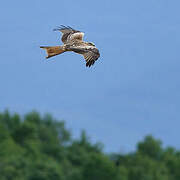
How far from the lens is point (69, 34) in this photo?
21594mm

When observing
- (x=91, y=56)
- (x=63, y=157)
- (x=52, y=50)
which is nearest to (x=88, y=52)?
(x=91, y=56)

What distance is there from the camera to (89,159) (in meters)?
54.1

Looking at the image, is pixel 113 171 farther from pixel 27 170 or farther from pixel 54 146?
pixel 54 146

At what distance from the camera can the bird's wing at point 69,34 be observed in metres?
21.2

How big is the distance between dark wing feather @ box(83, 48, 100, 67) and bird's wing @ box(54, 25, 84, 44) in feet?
4.80

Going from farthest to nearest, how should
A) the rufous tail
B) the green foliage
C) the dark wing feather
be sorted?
the green foliage < the rufous tail < the dark wing feather

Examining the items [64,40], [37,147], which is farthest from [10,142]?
[64,40]

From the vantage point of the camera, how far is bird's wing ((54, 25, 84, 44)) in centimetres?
2120

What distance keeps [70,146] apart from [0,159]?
10497 mm

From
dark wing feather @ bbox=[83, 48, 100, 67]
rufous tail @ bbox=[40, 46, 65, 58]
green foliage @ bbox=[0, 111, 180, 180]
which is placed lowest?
dark wing feather @ bbox=[83, 48, 100, 67]

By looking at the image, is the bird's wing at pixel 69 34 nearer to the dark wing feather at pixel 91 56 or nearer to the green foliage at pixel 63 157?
the dark wing feather at pixel 91 56

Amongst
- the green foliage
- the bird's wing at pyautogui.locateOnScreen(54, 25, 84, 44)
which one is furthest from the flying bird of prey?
the green foliage

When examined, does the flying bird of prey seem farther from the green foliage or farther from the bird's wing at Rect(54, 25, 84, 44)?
the green foliage

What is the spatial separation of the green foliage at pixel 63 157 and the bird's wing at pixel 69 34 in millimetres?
26277
